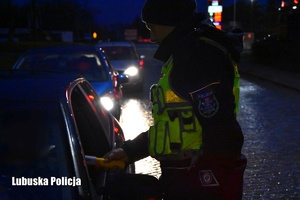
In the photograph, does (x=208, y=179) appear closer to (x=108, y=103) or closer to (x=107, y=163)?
(x=107, y=163)

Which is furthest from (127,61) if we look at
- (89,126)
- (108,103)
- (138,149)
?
(138,149)

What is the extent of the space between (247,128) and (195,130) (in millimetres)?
8246

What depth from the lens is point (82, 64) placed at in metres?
8.72

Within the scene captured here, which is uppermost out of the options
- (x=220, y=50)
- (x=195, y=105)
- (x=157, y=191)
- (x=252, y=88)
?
(x=220, y=50)

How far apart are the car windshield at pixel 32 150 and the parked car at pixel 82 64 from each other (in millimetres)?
5398

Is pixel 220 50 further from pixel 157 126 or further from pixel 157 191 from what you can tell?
pixel 157 191

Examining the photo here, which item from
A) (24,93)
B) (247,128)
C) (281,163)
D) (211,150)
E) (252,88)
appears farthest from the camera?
(252,88)

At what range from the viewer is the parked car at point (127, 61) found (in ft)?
53.9

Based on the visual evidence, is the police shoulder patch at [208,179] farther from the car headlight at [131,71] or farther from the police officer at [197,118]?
the car headlight at [131,71]

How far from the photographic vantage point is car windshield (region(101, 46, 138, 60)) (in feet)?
56.2

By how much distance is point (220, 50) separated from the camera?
2.61m

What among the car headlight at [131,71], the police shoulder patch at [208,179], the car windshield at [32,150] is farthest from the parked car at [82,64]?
the car headlight at [131,71]

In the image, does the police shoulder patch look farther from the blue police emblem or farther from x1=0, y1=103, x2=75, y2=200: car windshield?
x1=0, y1=103, x2=75, y2=200: car windshield

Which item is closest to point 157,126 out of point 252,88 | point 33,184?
point 33,184
